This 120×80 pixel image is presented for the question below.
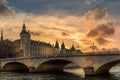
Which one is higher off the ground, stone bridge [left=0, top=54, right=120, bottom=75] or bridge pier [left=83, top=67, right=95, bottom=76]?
stone bridge [left=0, top=54, right=120, bottom=75]

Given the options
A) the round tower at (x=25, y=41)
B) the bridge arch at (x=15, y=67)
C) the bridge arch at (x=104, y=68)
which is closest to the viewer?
the bridge arch at (x=104, y=68)

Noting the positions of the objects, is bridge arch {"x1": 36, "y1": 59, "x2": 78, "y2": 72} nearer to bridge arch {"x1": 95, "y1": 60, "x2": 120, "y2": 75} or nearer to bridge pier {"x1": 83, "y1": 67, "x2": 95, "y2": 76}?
bridge arch {"x1": 95, "y1": 60, "x2": 120, "y2": 75}

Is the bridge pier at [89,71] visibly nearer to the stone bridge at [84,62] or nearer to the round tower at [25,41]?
the stone bridge at [84,62]

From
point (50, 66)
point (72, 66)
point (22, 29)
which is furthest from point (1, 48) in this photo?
point (50, 66)

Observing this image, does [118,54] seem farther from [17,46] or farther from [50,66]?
[17,46]

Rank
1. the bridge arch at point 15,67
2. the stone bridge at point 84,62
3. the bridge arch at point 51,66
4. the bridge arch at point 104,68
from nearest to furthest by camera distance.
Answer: the stone bridge at point 84,62, the bridge arch at point 104,68, the bridge arch at point 51,66, the bridge arch at point 15,67

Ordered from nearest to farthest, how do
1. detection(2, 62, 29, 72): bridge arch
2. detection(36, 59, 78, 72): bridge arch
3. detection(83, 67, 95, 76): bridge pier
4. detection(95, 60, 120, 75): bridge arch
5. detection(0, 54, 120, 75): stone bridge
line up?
1. detection(0, 54, 120, 75): stone bridge
2. detection(95, 60, 120, 75): bridge arch
3. detection(83, 67, 95, 76): bridge pier
4. detection(36, 59, 78, 72): bridge arch
5. detection(2, 62, 29, 72): bridge arch

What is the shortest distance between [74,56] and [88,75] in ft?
28.6

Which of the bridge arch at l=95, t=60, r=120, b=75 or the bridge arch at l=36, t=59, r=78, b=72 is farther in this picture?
the bridge arch at l=36, t=59, r=78, b=72

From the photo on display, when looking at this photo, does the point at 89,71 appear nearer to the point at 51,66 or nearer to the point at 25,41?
the point at 51,66

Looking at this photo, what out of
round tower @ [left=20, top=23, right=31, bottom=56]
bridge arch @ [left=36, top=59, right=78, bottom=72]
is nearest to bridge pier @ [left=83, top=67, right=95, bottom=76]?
bridge arch @ [left=36, top=59, right=78, bottom=72]

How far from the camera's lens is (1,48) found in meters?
182

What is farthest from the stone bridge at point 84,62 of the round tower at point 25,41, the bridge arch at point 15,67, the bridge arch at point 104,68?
the round tower at point 25,41

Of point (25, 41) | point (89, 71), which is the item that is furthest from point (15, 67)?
point (25, 41)
